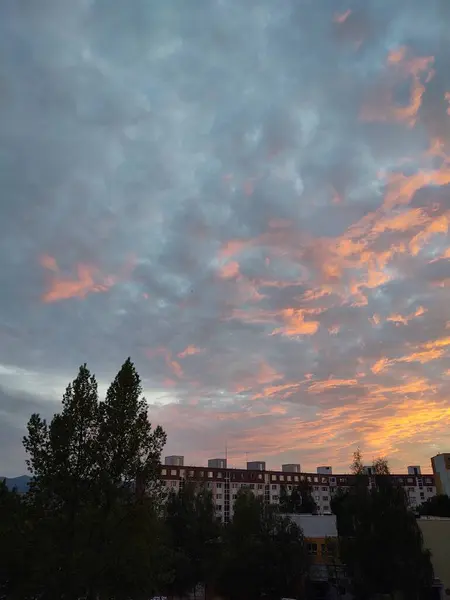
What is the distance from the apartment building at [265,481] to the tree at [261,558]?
7930cm

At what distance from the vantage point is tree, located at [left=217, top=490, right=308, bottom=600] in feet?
173

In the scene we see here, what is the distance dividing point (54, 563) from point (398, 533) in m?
27.6

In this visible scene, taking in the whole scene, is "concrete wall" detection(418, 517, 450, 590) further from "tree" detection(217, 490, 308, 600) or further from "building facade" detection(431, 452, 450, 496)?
"building facade" detection(431, 452, 450, 496)

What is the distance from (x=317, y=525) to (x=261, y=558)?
2004cm

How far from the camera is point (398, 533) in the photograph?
42125 millimetres

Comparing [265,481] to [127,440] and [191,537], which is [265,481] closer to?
[191,537]

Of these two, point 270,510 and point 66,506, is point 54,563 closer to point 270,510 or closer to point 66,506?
point 66,506

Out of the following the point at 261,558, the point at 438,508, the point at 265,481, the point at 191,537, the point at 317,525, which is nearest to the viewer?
the point at 261,558

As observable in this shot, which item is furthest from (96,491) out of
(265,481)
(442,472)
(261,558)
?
(265,481)

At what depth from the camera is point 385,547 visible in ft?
138

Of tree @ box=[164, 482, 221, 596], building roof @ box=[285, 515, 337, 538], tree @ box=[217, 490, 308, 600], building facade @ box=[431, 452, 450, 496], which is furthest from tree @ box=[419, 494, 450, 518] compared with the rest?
tree @ box=[164, 482, 221, 596]

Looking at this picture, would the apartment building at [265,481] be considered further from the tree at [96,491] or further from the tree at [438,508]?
the tree at [96,491]

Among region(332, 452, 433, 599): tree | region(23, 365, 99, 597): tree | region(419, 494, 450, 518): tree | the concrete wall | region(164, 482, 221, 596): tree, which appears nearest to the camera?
region(23, 365, 99, 597): tree

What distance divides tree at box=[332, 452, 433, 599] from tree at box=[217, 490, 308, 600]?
10517 mm
